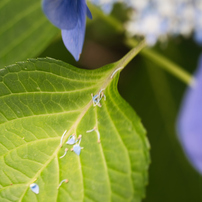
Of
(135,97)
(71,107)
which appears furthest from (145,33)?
(71,107)

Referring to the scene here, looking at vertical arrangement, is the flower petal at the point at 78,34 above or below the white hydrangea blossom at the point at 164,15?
below

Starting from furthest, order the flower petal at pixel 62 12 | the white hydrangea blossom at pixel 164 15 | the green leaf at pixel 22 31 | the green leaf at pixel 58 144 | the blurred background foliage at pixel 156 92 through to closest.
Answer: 1. the blurred background foliage at pixel 156 92
2. the white hydrangea blossom at pixel 164 15
3. the green leaf at pixel 22 31
4. the green leaf at pixel 58 144
5. the flower petal at pixel 62 12

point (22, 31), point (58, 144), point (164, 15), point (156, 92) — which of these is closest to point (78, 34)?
point (58, 144)

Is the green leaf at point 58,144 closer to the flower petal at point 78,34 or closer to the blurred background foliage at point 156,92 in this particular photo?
the flower petal at point 78,34

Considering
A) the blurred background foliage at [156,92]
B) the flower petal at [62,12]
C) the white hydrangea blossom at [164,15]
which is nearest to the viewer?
the flower petal at [62,12]

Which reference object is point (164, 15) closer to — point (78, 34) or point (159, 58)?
point (159, 58)

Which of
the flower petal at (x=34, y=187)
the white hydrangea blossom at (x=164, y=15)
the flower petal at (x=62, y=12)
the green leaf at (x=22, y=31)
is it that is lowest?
the flower petal at (x=34, y=187)

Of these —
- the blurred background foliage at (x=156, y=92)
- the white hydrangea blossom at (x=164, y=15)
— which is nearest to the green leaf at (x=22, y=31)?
the white hydrangea blossom at (x=164, y=15)
